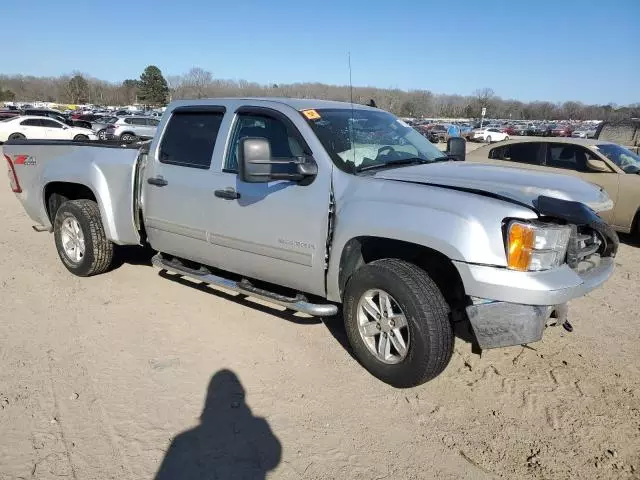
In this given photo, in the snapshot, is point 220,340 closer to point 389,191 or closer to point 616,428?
point 389,191

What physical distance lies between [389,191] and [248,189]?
1.19 m

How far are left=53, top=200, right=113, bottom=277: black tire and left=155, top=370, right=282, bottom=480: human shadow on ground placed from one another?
8.64ft

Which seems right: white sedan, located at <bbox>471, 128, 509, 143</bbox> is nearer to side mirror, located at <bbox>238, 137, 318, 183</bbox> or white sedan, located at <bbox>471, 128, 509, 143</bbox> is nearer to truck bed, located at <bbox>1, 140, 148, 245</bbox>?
truck bed, located at <bbox>1, 140, 148, 245</bbox>

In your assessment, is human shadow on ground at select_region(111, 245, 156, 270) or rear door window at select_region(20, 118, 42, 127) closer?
human shadow on ground at select_region(111, 245, 156, 270)

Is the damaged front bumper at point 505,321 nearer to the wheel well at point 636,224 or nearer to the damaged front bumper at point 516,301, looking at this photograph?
the damaged front bumper at point 516,301

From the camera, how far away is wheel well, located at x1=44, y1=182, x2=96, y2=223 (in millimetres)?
5570

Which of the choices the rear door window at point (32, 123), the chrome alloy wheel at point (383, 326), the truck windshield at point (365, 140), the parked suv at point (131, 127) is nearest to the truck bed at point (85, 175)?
the truck windshield at point (365, 140)

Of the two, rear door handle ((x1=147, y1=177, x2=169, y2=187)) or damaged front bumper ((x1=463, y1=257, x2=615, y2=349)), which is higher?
rear door handle ((x1=147, y1=177, x2=169, y2=187))

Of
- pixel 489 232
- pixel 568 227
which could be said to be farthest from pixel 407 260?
pixel 568 227

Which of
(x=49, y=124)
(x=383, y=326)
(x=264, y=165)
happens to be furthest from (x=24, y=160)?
(x=49, y=124)

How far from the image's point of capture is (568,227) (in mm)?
2924

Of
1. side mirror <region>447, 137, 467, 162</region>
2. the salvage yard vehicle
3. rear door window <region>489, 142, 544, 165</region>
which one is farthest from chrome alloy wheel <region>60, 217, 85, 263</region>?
rear door window <region>489, 142, 544, 165</region>

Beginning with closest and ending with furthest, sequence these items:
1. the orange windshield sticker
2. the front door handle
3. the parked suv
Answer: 1. the orange windshield sticker
2. the front door handle
3. the parked suv

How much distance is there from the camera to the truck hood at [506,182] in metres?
3.06
